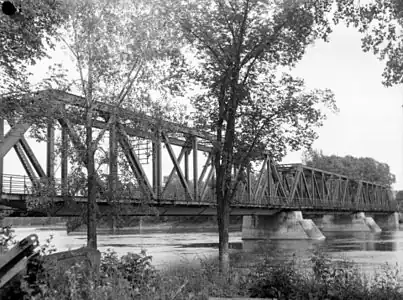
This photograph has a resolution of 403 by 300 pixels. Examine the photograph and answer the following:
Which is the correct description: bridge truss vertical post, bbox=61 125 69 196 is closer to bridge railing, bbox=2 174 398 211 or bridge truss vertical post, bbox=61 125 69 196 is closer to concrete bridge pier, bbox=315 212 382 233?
bridge railing, bbox=2 174 398 211

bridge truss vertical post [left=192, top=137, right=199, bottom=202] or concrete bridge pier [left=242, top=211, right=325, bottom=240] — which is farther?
concrete bridge pier [left=242, top=211, right=325, bottom=240]

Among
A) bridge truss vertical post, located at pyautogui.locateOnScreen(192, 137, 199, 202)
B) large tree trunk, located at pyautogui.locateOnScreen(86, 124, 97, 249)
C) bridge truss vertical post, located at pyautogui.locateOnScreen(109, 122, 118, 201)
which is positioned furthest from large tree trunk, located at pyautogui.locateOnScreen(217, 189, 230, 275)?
bridge truss vertical post, located at pyautogui.locateOnScreen(192, 137, 199, 202)

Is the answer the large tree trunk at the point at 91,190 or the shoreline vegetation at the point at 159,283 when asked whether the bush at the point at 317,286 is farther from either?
the large tree trunk at the point at 91,190

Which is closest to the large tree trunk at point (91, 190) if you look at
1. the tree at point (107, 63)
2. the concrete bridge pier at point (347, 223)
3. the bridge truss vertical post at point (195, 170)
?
the tree at point (107, 63)

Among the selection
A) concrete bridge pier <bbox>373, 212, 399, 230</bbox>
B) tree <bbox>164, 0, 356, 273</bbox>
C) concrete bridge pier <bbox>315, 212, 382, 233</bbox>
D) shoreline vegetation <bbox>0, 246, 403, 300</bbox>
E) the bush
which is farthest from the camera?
concrete bridge pier <bbox>373, 212, 399, 230</bbox>

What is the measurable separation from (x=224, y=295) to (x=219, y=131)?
8.40m

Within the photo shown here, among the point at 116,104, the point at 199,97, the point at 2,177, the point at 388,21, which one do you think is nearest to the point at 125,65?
the point at 116,104

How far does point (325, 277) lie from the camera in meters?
10.1

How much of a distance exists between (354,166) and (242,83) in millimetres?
146583

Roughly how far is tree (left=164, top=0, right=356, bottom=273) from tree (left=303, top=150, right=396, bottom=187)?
133 meters

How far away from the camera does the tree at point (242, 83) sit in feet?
55.7

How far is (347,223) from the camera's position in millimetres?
128000

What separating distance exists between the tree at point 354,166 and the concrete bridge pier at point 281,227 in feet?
205

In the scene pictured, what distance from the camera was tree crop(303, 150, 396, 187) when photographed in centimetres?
15325
